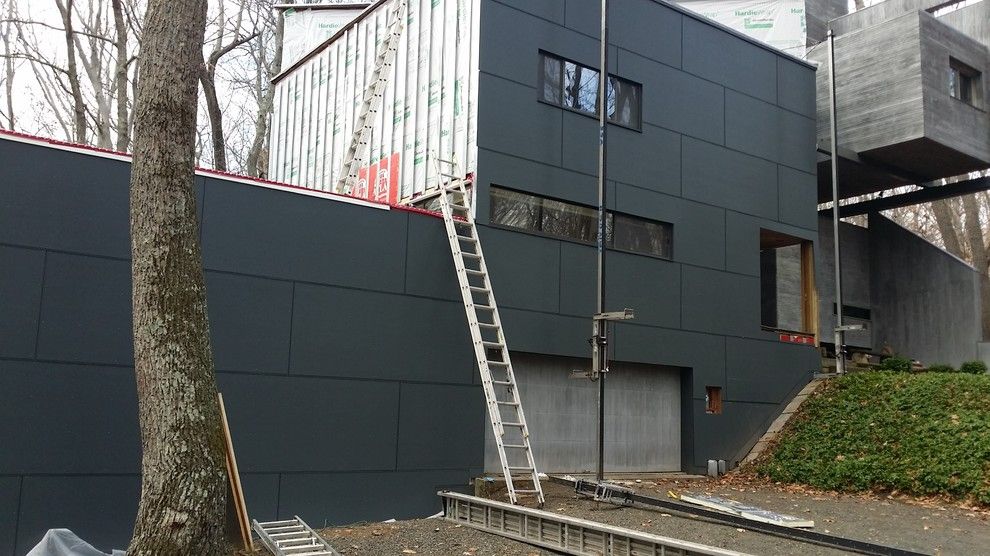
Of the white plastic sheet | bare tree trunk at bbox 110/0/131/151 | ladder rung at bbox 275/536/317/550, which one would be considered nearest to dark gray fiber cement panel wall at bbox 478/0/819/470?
ladder rung at bbox 275/536/317/550

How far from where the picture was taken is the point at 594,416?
1237 centimetres

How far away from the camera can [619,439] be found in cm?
1254

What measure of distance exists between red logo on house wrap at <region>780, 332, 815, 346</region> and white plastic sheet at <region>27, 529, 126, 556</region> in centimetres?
1205

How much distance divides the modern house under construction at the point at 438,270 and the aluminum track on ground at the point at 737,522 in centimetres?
162

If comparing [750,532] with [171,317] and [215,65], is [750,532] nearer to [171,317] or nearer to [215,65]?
[171,317]

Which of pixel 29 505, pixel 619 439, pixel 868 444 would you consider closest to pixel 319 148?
pixel 619 439

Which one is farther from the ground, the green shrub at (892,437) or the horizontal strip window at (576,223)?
the horizontal strip window at (576,223)

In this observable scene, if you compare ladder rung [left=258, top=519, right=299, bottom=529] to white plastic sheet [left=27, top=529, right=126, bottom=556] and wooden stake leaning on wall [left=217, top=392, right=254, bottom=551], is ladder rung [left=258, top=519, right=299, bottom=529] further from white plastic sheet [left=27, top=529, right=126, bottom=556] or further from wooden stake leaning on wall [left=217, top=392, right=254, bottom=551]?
white plastic sheet [left=27, top=529, right=126, bottom=556]

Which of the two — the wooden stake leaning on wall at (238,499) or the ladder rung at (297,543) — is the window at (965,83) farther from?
the wooden stake leaning on wall at (238,499)

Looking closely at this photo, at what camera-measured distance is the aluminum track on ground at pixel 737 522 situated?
7.31m

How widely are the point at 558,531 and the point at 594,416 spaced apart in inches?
170

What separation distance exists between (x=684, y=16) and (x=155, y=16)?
9.91 m

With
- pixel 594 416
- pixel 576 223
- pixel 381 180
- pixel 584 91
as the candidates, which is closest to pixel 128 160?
pixel 381 180

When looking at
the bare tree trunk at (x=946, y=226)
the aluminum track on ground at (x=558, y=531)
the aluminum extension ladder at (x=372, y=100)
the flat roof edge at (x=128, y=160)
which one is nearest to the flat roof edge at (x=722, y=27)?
the aluminum extension ladder at (x=372, y=100)
